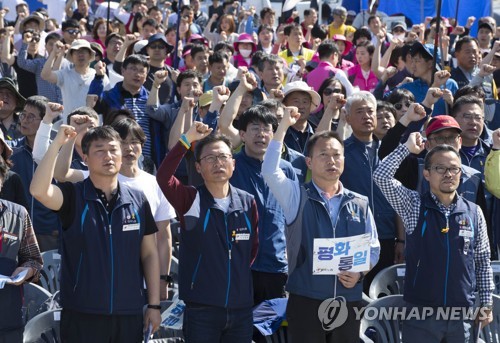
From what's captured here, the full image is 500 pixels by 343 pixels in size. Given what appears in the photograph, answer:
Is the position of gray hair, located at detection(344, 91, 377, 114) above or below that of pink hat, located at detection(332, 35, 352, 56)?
below

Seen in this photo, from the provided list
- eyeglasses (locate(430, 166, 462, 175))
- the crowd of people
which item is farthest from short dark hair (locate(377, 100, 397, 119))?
eyeglasses (locate(430, 166, 462, 175))

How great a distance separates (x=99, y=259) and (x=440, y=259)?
1983 mm

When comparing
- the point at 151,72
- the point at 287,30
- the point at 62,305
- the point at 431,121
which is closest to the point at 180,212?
the point at 62,305

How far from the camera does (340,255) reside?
552cm

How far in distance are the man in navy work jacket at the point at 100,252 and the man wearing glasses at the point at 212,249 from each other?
10.4 inches

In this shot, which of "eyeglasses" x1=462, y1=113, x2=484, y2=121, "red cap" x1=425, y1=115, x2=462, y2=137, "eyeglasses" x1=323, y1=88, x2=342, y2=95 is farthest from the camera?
"eyeglasses" x1=323, y1=88, x2=342, y2=95

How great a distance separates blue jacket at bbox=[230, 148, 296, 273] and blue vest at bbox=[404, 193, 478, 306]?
0.91m

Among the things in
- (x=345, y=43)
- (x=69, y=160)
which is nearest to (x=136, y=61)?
(x=69, y=160)

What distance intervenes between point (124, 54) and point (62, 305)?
230 inches

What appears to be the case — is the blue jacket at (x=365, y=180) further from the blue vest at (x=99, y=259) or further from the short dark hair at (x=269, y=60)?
the short dark hair at (x=269, y=60)

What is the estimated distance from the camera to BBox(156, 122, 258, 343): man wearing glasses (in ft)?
17.8

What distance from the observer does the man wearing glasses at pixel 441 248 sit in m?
5.67

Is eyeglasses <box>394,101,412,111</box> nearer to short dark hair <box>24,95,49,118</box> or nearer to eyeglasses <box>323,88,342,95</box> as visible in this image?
eyeglasses <box>323,88,342,95</box>
